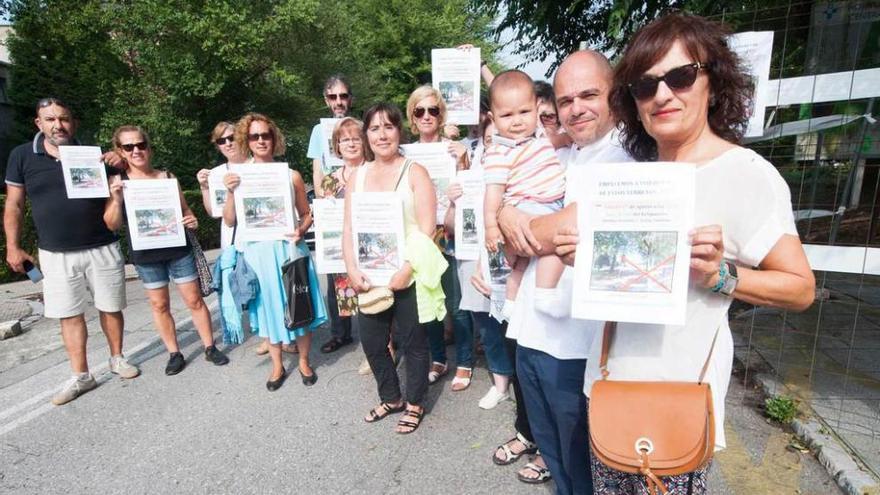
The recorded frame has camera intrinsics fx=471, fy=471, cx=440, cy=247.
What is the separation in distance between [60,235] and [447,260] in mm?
3120

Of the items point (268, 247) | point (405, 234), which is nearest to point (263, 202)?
point (268, 247)

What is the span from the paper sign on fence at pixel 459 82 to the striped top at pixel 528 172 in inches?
76.4

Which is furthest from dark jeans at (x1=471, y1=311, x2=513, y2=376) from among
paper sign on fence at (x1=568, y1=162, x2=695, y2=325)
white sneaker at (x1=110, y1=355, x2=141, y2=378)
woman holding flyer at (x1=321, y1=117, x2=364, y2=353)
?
white sneaker at (x1=110, y1=355, x2=141, y2=378)

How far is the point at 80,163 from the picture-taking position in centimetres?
373

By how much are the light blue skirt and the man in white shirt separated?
95.5 inches

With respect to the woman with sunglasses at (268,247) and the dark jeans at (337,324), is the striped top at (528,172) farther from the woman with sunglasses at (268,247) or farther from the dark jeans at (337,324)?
the dark jeans at (337,324)

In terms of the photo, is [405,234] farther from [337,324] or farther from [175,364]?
[175,364]

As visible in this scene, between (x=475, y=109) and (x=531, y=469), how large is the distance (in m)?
2.72

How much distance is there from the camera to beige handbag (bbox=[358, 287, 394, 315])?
9.64 ft

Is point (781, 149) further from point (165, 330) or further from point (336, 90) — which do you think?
point (165, 330)

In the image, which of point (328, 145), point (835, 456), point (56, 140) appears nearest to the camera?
point (835, 456)

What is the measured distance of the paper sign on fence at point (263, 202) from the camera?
3594 millimetres

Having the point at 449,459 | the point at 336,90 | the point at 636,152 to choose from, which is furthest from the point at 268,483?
the point at 336,90

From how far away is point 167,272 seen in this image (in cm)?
427
